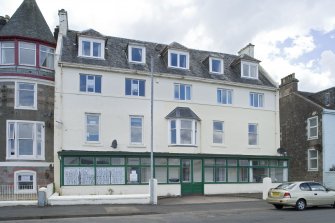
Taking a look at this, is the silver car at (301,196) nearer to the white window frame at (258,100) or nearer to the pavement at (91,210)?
the pavement at (91,210)

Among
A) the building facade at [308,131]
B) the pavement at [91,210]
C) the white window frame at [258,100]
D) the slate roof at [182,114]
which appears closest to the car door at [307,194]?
the pavement at [91,210]

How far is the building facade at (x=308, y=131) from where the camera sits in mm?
36031

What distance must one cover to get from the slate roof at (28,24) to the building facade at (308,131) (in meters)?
22.4

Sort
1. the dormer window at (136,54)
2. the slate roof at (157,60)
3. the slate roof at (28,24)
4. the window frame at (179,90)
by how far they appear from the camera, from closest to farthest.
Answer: the slate roof at (28,24)
the slate roof at (157,60)
the dormer window at (136,54)
the window frame at (179,90)

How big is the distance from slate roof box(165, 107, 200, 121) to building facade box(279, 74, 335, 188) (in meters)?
11.7

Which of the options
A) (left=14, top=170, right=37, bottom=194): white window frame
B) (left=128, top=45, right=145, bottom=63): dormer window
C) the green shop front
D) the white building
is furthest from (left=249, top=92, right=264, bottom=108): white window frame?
(left=14, top=170, right=37, bottom=194): white window frame

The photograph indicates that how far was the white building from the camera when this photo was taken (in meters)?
28.7

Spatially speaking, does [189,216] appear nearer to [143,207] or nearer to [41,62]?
[143,207]

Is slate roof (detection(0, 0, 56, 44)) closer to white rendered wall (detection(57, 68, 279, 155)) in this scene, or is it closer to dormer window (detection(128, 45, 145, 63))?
white rendered wall (detection(57, 68, 279, 155))

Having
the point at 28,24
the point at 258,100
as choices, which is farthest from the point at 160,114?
the point at 28,24

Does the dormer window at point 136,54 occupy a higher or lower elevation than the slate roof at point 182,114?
higher

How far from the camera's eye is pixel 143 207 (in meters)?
22.6

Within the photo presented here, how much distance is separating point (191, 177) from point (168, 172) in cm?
186

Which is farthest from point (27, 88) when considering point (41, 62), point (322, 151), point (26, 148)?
point (322, 151)
